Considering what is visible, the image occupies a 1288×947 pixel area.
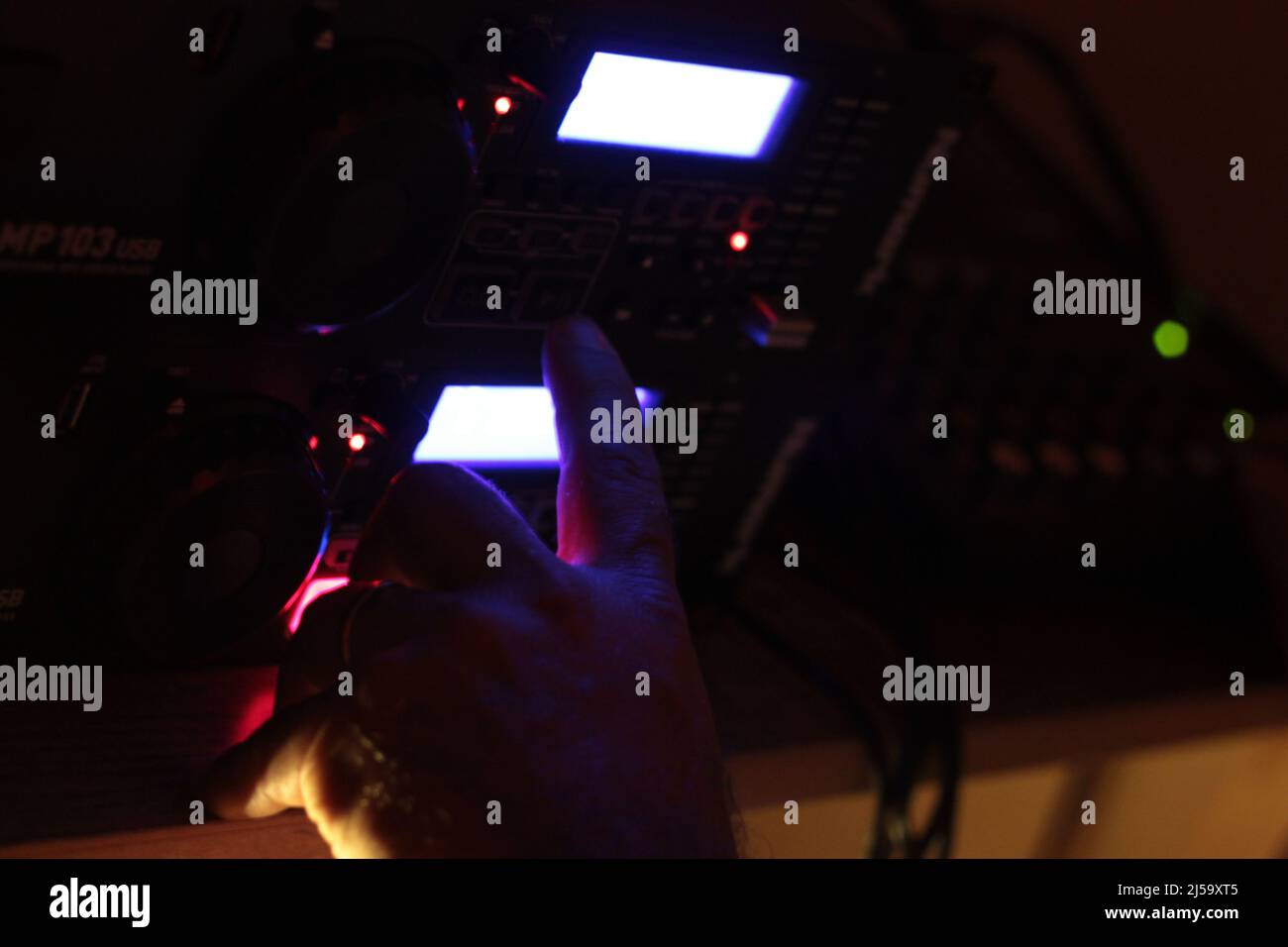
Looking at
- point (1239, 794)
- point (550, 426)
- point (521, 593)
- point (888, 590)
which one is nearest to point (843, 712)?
point (888, 590)

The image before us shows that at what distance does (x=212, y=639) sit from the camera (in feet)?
1.96

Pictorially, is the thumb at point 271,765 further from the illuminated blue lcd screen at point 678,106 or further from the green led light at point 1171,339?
the green led light at point 1171,339

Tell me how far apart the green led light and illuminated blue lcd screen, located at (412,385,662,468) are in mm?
760

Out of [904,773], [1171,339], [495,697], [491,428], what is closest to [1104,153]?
[1171,339]

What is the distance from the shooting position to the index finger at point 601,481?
1.97 ft

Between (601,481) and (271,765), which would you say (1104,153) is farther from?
(271,765)

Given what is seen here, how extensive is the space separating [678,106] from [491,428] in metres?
0.21

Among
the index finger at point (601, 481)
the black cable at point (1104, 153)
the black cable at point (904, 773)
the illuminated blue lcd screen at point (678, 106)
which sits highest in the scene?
the black cable at point (1104, 153)

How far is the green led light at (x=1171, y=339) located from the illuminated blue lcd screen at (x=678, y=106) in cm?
76

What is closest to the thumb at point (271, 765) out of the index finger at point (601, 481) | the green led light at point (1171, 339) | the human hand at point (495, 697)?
the human hand at point (495, 697)

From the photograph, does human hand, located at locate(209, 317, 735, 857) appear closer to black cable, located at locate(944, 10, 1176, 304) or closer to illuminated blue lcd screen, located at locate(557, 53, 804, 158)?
illuminated blue lcd screen, located at locate(557, 53, 804, 158)

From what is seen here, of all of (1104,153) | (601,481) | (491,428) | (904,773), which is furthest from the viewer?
(1104,153)

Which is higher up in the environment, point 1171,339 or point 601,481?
point 1171,339

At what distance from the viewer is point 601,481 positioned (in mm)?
610
